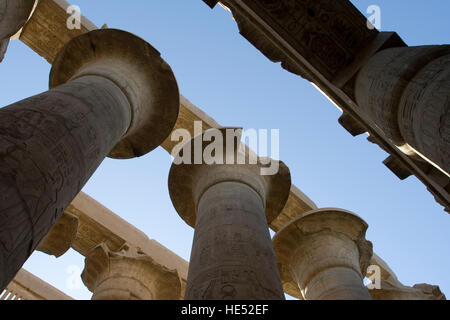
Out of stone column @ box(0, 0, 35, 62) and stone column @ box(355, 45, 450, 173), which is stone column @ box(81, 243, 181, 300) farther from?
stone column @ box(355, 45, 450, 173)

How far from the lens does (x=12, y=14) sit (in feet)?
21.3

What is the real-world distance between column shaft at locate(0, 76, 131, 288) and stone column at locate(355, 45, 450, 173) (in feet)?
10.4

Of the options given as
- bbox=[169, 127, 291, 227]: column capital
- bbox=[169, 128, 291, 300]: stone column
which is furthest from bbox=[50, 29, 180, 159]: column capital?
bbox=[169, 128, 291, 300]: stone column

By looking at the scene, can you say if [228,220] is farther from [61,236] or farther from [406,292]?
[406,292]

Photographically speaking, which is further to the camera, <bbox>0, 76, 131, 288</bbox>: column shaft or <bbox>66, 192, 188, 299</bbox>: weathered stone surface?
<bbox>66, 192, 188, 299</bbox>: weathered stone surface

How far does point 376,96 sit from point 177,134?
309 inches

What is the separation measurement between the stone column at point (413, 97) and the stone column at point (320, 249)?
4.50 meters

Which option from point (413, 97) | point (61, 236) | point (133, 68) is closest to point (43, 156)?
point (413, 97)

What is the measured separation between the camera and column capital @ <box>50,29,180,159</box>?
20.8 feet

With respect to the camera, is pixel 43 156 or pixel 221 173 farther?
pixel 221 173

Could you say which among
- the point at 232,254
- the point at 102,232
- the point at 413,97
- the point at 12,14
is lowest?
the point at 232,254

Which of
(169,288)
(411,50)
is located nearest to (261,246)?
(411,50)

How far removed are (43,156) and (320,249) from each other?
267 inches
